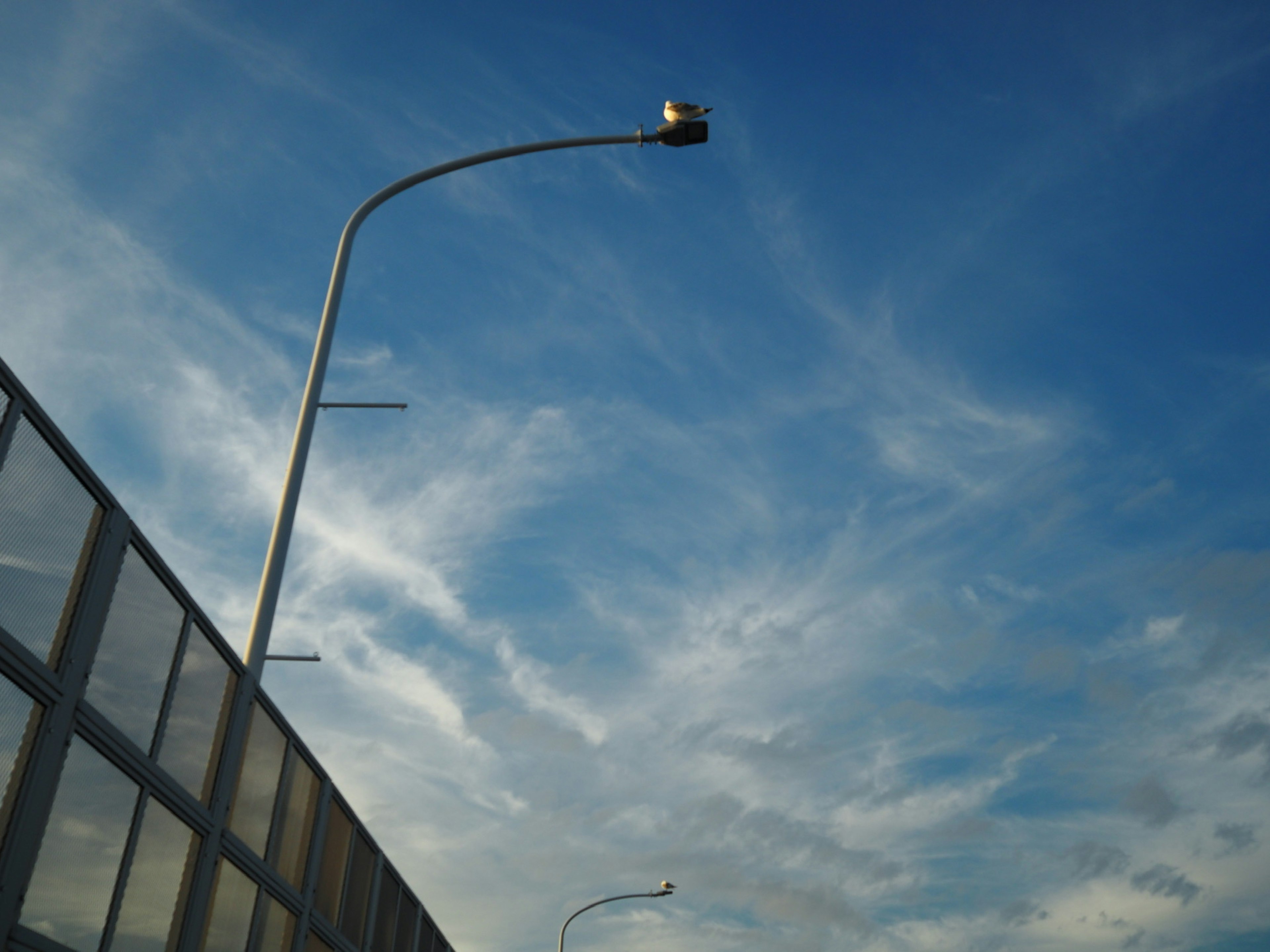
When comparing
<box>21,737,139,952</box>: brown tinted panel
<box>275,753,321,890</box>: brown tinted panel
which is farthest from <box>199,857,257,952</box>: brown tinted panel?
<box>21,737,139,952</box>: brown tinted panel

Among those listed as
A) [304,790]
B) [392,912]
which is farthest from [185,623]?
[392,912]

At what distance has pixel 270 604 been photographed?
13977mm

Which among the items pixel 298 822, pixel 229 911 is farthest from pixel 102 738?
pixel 298 822

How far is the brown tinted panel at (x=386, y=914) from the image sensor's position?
19.6 metres

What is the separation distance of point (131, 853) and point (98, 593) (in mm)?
2459

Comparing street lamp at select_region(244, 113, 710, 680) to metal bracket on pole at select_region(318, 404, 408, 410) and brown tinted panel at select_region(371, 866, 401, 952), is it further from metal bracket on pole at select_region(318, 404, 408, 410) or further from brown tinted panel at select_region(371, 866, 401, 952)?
brown tinted panel at select_region(371, 866, 401, 952)

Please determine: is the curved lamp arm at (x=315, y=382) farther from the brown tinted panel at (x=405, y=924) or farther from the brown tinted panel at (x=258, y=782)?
the brown tinted panel at (x=405, y=924)

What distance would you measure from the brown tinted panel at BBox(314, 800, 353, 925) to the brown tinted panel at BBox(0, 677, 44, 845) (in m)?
7.99

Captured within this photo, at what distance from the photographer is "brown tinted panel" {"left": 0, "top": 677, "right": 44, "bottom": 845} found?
8.34 m

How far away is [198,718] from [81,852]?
236 cm

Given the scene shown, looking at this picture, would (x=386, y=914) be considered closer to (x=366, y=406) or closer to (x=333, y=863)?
(x=333, y=863)

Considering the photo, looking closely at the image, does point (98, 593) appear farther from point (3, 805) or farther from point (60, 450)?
point (3, 805)

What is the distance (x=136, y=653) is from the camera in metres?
10.5

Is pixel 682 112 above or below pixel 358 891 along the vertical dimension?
above
